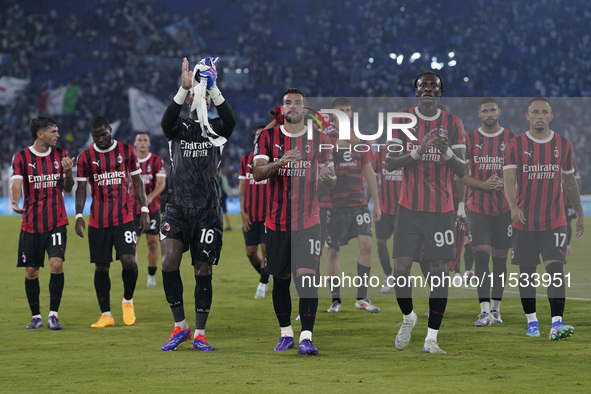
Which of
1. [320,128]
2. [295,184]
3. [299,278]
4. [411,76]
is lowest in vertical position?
[299,278]

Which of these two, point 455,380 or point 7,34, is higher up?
point 7,34

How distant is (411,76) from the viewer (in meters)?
34.0

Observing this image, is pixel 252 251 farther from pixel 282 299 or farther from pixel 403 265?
pixel 403 265

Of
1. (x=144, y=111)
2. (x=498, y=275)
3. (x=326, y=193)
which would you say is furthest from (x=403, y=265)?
(x=144, y=111)

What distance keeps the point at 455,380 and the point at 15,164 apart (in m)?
4.89

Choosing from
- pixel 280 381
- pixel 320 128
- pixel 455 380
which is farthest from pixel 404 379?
pixel 320 128

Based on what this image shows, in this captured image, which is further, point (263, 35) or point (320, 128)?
point (263, 35)

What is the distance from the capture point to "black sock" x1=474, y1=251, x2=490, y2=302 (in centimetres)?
807

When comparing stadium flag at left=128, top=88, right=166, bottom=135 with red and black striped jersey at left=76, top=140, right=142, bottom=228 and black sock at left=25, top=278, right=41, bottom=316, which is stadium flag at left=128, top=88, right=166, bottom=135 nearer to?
red and black striped jersey at left=76, top=140, right=142, bottom=228

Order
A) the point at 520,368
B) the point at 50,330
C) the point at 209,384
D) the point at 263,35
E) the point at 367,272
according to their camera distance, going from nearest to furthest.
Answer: the point at 209,384
the point at 520,368
the point at 50,330
the point at 367,272
the point at 263,35

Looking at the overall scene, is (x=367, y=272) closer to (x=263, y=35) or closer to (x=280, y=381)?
(x=280, y=381)

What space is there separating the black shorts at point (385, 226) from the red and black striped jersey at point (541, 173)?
3.00m

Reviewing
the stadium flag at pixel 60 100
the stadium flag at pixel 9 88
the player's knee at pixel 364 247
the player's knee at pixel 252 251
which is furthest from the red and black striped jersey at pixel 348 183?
the stadium flag at pixel 9 88

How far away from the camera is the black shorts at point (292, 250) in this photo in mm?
6445
